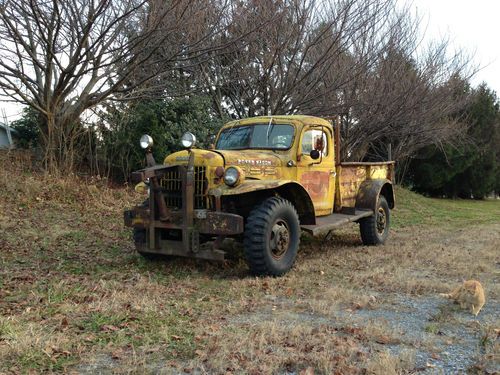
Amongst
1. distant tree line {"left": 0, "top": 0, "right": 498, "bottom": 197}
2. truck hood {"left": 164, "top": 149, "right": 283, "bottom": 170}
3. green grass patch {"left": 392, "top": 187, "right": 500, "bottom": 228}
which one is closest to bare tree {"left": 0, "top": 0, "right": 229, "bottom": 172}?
distant tree line {"left": 0, "top": 0, "right": 498, "bottom": 197}

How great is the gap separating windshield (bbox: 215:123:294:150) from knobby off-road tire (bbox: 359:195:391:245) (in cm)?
268

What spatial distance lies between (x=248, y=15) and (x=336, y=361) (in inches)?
364

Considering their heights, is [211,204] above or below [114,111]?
below

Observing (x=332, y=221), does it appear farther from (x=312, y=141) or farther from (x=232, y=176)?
(x=232, y=176)

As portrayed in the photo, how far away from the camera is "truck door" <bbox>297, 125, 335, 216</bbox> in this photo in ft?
24.7

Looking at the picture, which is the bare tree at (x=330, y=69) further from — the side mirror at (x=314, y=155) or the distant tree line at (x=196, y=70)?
the side mirror at (x=314, y=155)

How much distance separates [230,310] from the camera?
15.8ft

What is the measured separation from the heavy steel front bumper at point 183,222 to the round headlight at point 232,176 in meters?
0.32

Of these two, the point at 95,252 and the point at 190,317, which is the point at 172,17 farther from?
the point at 190,317

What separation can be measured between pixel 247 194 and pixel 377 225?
3.81m

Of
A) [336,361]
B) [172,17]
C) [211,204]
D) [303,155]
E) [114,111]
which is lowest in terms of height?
[336,361]

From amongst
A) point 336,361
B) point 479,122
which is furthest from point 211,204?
point 479,122

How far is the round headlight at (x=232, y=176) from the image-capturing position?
20.1 ft

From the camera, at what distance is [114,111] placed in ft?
45.5
